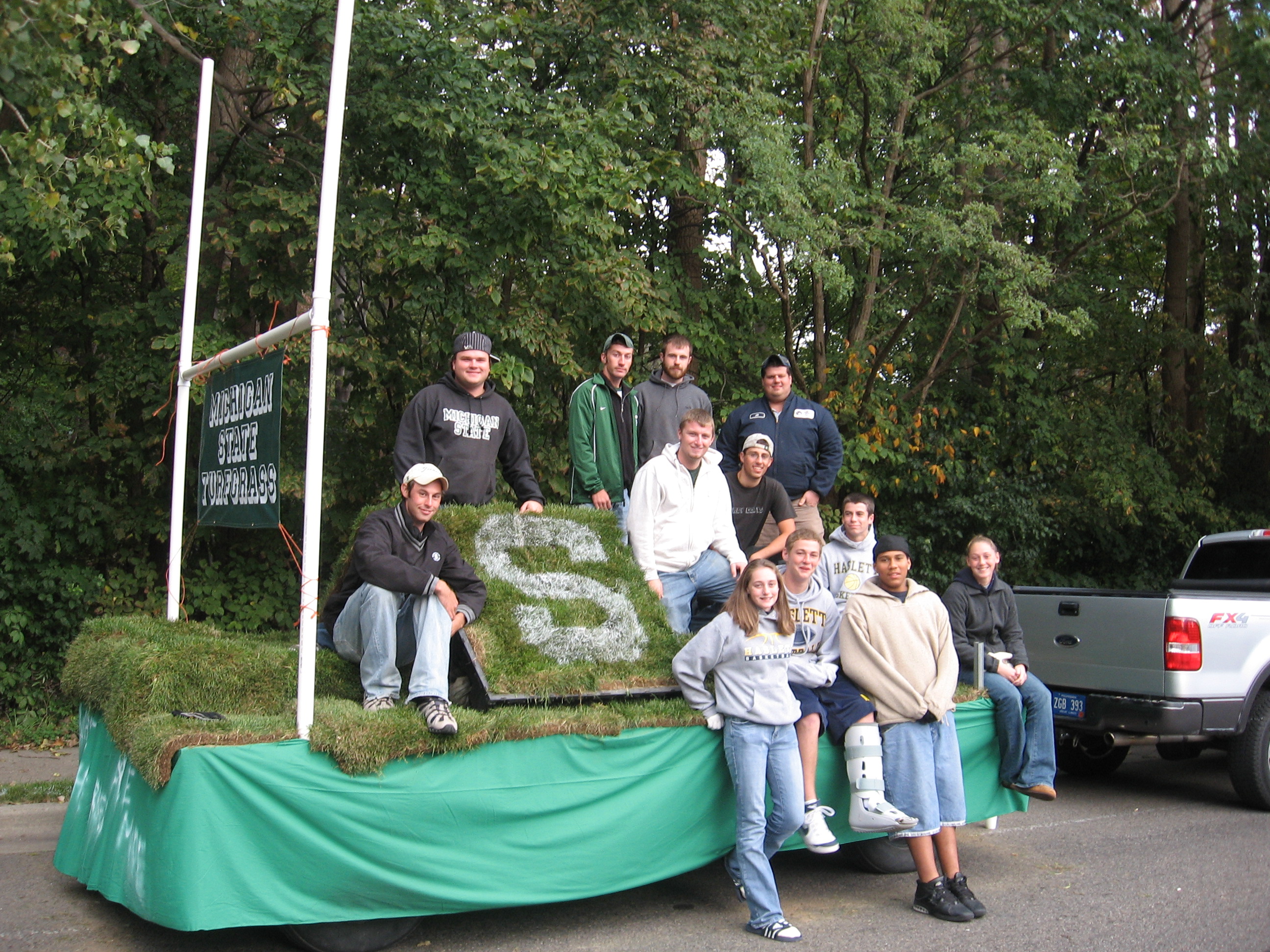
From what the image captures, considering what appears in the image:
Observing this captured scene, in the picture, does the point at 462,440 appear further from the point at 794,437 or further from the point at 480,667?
the point at 794,437

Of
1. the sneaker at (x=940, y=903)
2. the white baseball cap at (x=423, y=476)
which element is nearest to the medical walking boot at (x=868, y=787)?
the sneaker at (x=940, y=903)

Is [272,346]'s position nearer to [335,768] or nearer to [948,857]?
[335,768]

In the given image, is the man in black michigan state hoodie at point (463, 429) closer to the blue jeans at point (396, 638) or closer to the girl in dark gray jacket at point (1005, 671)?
the blue jeans at point (396, 638)

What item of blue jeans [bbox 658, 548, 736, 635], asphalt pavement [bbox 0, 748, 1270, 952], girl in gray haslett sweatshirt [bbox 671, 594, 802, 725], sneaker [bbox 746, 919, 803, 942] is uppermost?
blue jeans [bbox 658, 548, 736, 635]

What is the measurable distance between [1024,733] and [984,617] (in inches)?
29.5

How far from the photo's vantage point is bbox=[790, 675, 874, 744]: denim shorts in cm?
556

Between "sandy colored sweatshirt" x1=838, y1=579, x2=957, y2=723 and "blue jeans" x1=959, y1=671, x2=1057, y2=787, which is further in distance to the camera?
"blue jeans" x1=959, y1=671, x2=1057, y2=787

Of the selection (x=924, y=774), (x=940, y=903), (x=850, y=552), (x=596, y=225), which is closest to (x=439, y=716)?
(x=924, y=774)

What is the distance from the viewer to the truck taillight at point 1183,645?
24.4 feet

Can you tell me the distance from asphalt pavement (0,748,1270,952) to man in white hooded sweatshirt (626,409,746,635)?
161 cm

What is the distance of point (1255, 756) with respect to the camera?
7738 mm

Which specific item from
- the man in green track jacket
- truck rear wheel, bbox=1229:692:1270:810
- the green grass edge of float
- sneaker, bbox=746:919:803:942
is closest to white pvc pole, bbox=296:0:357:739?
sneaker, bbox=746:919:803:942

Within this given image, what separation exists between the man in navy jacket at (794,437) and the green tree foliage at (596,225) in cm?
255

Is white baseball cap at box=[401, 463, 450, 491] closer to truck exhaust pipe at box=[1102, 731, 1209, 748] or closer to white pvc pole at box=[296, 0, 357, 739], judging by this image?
white pvc pole at box=[296, 0, 357, 739]
